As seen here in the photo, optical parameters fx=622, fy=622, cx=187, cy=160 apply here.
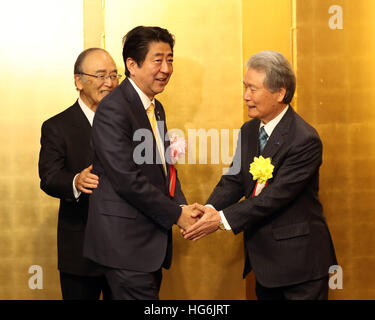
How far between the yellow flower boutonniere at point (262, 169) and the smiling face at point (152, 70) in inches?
22.9

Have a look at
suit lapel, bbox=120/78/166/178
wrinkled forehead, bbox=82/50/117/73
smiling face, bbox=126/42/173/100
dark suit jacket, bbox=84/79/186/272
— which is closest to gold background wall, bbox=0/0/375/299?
wrinkled forehead, bbox=82/50/117/73

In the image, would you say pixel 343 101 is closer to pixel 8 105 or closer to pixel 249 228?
pixel 249 228

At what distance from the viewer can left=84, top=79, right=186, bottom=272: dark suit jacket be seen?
8.93 ft

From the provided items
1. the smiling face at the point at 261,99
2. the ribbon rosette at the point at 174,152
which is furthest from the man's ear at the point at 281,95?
the ribbon rosette at the point at 174,152

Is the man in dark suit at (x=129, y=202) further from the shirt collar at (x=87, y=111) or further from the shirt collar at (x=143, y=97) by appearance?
the shirt collar at (x=87, y=111)

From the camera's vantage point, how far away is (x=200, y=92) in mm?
4047

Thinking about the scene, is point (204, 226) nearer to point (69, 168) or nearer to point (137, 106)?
point (137, 106)

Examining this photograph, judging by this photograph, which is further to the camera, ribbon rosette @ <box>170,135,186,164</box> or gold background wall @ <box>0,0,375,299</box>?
gold background wall @ <box>0,0,375,299</box>

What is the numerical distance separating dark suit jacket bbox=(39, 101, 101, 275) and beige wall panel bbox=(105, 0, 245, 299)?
786 millimetres

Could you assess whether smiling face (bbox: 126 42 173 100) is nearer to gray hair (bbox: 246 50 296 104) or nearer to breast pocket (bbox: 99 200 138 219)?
gray hair (bbox: 246 50 296 104)

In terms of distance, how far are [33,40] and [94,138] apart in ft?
5.02

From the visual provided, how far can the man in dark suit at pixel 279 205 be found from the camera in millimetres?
2840

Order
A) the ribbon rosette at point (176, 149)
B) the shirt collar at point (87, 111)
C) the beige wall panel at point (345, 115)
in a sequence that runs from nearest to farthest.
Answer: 1. the ribbon rosette at point (176, 149)
2. the shirt collar at point (87, 111)
3. the beige wall panel at point (345, 115)

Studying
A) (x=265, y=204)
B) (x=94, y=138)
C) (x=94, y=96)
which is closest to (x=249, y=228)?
(x=265, y=204)
